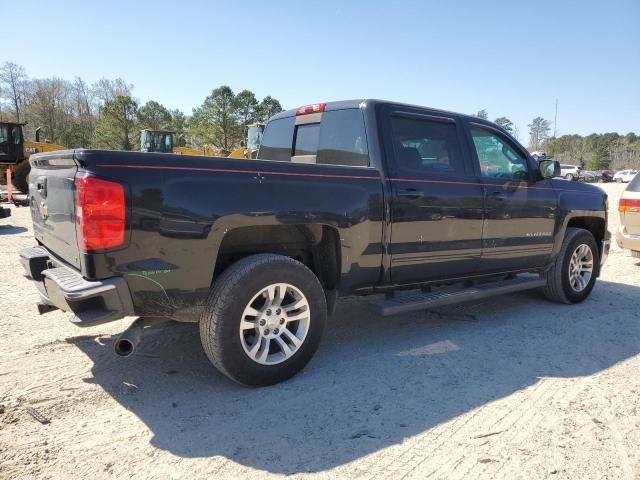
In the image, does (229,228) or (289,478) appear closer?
(289,478)

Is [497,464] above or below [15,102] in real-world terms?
below

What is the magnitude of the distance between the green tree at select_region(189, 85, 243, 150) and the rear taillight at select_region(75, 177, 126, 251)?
58550 mm

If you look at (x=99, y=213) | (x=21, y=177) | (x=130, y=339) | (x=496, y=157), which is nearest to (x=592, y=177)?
(x=21, y=177)

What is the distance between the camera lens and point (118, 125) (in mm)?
54750

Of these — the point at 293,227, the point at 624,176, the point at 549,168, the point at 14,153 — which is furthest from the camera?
the point at 624,176

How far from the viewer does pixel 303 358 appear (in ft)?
10.9

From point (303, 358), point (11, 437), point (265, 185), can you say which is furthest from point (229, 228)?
point (11, 437)

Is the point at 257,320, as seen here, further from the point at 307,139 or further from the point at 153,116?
the point at 153,116

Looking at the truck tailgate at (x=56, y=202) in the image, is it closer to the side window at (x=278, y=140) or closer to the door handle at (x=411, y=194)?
the side window at (x=278, y=140)

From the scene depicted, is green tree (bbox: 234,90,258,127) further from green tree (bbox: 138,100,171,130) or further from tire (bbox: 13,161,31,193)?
tire (bbox: 13,161,31,193)

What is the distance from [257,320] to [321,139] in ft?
6.30

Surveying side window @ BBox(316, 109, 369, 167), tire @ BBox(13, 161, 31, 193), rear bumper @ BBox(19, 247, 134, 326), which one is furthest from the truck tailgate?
tire @ BBox(13, 161, 31, 193)

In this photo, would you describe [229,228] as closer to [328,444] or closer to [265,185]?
[265,185]

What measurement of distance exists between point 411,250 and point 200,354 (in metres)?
1.97
